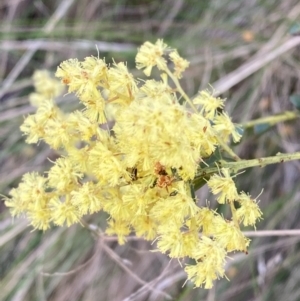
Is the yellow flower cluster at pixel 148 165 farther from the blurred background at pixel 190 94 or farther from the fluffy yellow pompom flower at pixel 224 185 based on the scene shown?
the blurred background at pixel 190 94

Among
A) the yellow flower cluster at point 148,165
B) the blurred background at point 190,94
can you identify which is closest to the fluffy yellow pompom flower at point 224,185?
the yellow flower cluster at point 148,165

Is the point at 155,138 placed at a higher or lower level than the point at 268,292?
higher

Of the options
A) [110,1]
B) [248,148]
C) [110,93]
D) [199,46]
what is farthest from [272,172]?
[110,93]

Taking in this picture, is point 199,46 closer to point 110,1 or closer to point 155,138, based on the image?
point 110,1

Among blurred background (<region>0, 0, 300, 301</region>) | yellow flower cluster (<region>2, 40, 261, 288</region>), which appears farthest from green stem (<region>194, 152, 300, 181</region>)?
blurred background (<region>0, 0, 300, 301</region>)

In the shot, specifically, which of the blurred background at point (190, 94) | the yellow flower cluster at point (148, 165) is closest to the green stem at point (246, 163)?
the yellow flower cluster at point (148, 165)

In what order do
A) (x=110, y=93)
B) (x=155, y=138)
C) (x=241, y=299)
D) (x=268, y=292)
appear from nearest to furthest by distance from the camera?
(x=155, y=138) < (x=110, y=93) < (x=268, y=292) < (x=241, y=299)

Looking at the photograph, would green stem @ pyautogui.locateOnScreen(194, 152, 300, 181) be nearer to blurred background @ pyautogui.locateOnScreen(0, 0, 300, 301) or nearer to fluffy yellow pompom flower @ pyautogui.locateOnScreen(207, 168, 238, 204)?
fluffy yellow pompom flower @ pyautogui.locateOnScreen(207, 168, 238, 204)

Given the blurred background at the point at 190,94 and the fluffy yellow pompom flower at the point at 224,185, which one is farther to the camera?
the blurred background at the point at 190,94
